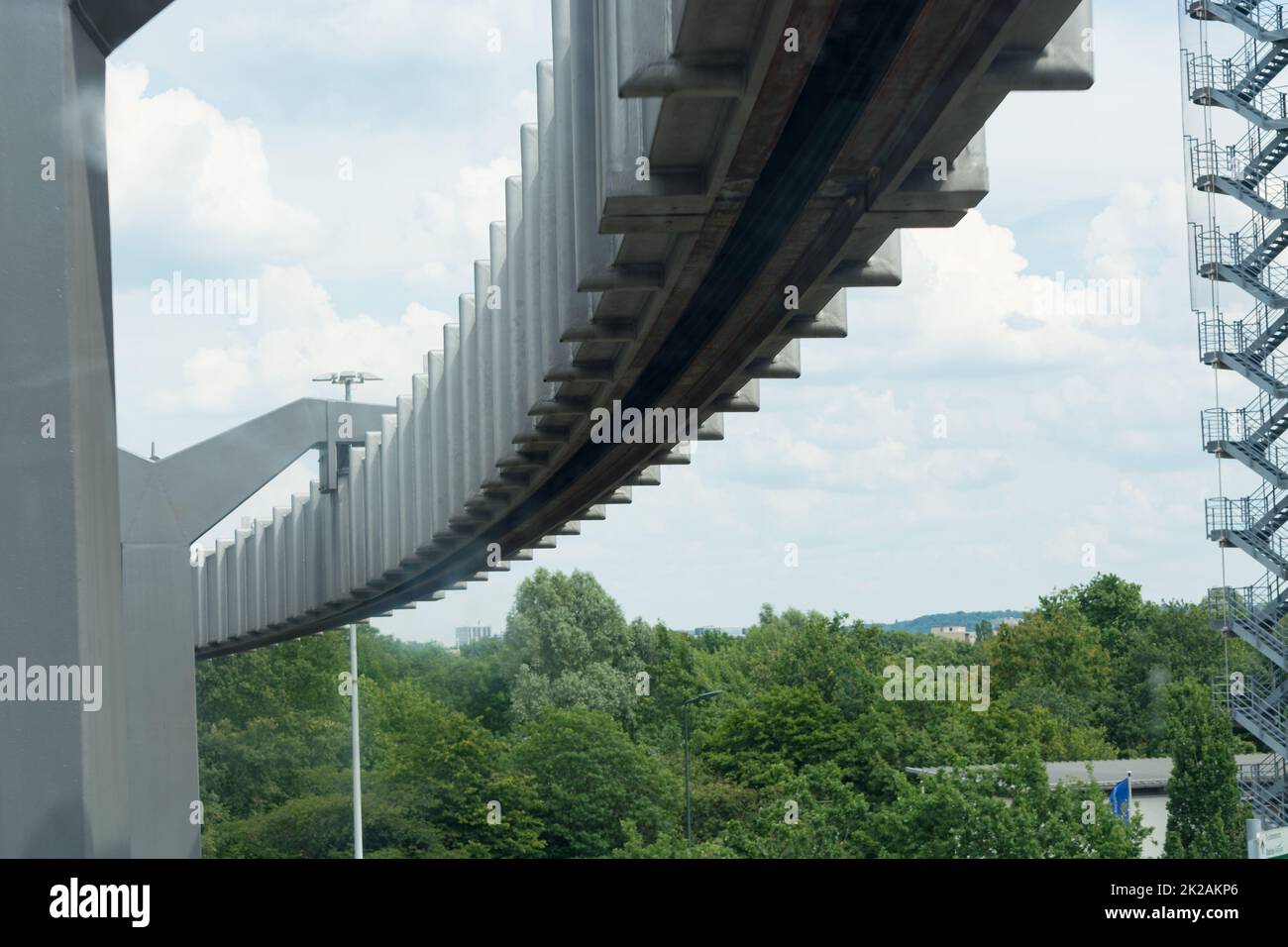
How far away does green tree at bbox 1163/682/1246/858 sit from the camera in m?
49.8

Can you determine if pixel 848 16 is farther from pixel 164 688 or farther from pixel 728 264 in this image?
pixel 164 688

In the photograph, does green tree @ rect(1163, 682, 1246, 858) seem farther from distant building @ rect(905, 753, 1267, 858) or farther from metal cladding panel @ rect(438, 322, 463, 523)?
metal cladding panel @ rect(438, 322, 463, 523)

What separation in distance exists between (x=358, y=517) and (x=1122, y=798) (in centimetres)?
3607

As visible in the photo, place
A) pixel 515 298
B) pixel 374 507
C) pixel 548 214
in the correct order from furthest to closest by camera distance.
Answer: pixel 374 507 → pixel 515 298 → pixel 548 214

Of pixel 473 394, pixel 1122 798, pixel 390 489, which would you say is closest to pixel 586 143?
pixel 473 394

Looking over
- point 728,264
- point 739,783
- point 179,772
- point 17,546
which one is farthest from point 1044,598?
point 17,546

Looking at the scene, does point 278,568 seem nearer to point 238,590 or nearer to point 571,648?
point 238,590

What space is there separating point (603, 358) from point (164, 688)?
10.0m

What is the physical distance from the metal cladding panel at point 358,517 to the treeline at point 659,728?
95.3ft

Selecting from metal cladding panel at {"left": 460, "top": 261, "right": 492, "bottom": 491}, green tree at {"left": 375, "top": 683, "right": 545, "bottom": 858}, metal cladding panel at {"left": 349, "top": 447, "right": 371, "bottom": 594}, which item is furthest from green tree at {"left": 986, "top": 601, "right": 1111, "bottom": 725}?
metal cladding panel at {"left": 460, "top": 261, "right": 492, "bottom": 491}

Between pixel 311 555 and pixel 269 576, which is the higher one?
pixel 311 555

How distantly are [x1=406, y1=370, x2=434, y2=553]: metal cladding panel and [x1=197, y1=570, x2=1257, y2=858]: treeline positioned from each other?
105 ft

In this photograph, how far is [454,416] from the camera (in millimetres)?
21781

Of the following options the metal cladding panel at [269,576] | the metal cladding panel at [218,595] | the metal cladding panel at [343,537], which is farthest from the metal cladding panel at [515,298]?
the metal cladding panel at [218,595]
